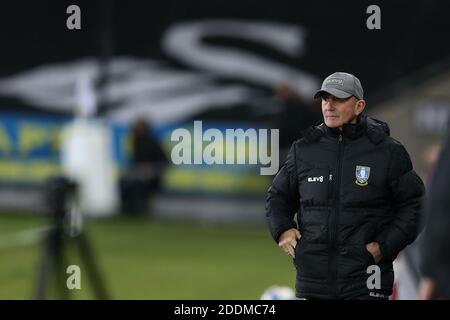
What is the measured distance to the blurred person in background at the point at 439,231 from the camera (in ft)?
9.27

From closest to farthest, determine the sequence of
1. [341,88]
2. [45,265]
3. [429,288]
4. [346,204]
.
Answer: [429,288]
[346,204]
[341,88]
[45,265]

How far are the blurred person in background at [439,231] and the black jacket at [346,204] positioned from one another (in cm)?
124

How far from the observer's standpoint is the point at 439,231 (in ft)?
9.25

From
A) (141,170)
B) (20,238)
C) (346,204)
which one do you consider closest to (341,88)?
(346,204)

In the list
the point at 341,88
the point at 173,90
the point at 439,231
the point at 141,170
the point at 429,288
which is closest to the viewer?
the point at 439,231

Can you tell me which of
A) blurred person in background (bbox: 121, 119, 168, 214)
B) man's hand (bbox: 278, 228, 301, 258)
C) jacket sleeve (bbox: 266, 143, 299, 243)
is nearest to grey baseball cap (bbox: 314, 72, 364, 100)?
jacket sleeve (bbox: 266, 143, 299, 243)

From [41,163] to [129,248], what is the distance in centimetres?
415

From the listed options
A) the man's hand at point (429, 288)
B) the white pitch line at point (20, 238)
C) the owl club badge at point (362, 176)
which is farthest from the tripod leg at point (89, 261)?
the white pitch line at point (20, 238)

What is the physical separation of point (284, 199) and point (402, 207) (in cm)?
49

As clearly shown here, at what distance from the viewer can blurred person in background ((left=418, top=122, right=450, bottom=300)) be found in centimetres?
283

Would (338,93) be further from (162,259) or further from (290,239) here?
(162,259)

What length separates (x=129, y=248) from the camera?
42.1 feet

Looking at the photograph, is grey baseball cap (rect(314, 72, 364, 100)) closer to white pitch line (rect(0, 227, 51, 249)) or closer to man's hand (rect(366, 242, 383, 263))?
man's hand (rect(366, 242, 383, 263))
